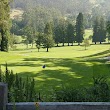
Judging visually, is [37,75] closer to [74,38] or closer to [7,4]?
[7,4]

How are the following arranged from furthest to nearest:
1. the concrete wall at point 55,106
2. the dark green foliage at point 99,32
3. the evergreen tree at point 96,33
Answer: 1. the evergreen tree at point 96,33
2. the dark green foliage at point 99,32
3. the concrete wall at point 55,106

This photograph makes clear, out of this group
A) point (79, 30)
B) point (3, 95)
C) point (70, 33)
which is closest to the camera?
point (3, 95)

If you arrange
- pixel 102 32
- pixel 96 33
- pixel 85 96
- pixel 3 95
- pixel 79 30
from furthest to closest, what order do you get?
pixel 102 32
pixel 96 33
pixel 79 30
pixel 85 96
pixel 3 95

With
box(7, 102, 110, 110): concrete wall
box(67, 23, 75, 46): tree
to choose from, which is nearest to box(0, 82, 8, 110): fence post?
box(7, 102, 110, 110): concrete wall

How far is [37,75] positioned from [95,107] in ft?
51.5

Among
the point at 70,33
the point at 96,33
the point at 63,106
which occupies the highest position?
the point at 96,33

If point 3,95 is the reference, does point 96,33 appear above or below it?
above

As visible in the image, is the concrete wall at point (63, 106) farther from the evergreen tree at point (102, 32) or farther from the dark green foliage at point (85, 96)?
the evergreen tree at point (102, 32)

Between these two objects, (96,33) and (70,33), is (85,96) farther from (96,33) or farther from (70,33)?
(96,33)

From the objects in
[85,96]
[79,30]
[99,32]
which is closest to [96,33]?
[99,32]

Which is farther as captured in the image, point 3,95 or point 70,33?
point 70,33

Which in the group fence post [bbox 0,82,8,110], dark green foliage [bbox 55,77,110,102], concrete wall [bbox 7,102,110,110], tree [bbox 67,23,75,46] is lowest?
dark green foliage [bbox 55,77,110,102]

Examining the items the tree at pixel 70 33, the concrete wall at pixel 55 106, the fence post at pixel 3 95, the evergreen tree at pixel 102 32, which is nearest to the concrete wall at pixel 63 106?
the concrete wall at pixel 55 106

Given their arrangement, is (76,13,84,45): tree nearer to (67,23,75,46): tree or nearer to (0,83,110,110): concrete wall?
(67,23,75,46): tree
